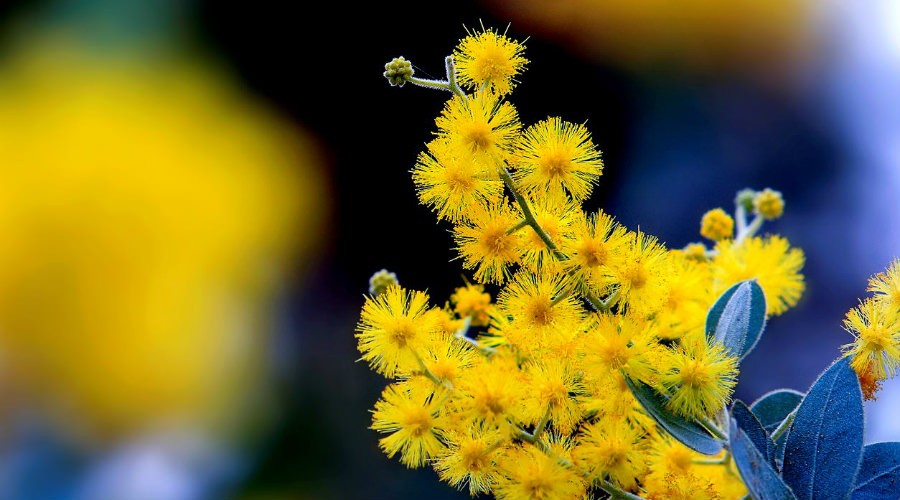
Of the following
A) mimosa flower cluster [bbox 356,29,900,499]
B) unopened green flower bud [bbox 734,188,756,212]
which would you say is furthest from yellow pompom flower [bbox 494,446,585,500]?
unopened green flower bud [bbox 734,188,756,212]

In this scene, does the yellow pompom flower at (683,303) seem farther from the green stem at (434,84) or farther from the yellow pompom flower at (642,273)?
the green stem at (434,84)

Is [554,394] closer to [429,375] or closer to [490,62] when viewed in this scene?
[429,375]

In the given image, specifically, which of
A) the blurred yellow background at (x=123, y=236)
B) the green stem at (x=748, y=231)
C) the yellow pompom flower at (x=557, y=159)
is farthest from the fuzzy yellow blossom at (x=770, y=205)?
the blurred yellow background at (x=123, y=236)

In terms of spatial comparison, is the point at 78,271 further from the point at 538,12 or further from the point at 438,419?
the point at 538,12

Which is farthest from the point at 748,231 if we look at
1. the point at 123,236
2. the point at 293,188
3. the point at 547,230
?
the point at 293,188

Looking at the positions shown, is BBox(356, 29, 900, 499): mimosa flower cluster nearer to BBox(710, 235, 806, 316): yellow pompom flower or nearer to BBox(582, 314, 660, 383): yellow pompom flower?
BBox(582, 314, 660, 383): yellow pompom flower

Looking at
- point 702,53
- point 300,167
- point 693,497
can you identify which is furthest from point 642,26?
point 693,497
